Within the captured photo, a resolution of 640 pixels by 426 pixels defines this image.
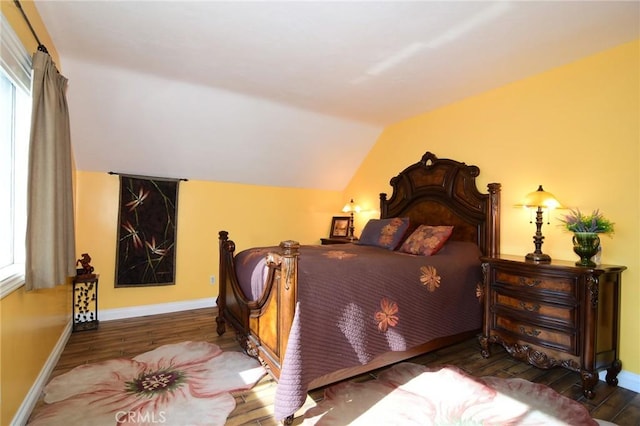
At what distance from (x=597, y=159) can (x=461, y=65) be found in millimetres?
1274

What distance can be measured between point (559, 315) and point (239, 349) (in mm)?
2472

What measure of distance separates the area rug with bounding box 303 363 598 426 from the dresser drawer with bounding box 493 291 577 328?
0.46 meters

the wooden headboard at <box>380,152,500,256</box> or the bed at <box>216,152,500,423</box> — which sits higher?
the wooden headboard at <box>380,152,500,256</box>

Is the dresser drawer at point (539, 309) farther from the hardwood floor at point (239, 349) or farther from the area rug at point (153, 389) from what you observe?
the area rug at point (153, 389)

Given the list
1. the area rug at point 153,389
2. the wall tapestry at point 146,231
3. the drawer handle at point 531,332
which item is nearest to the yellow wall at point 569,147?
the drawer handle at point 531,332

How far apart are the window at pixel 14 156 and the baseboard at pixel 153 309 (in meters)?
1.90

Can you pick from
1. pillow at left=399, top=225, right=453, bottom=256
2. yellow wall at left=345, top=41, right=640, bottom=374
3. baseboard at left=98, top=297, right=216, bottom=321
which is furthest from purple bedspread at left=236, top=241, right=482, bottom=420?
baseboard at left=98, top=297, right=216, bottom=321

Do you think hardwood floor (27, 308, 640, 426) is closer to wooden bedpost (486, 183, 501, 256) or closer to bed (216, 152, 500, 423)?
bed (216, 152, 500, 423)

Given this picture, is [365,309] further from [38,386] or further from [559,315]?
[38,386]

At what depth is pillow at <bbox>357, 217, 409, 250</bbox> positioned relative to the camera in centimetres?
333

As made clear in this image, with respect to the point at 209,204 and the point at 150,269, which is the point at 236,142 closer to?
the point at 209,204

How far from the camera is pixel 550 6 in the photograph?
1904 millimetres

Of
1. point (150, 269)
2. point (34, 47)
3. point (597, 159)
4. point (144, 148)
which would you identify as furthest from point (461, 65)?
point (150, 269)

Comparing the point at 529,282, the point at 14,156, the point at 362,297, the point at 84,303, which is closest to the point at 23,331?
the point at 14,156
